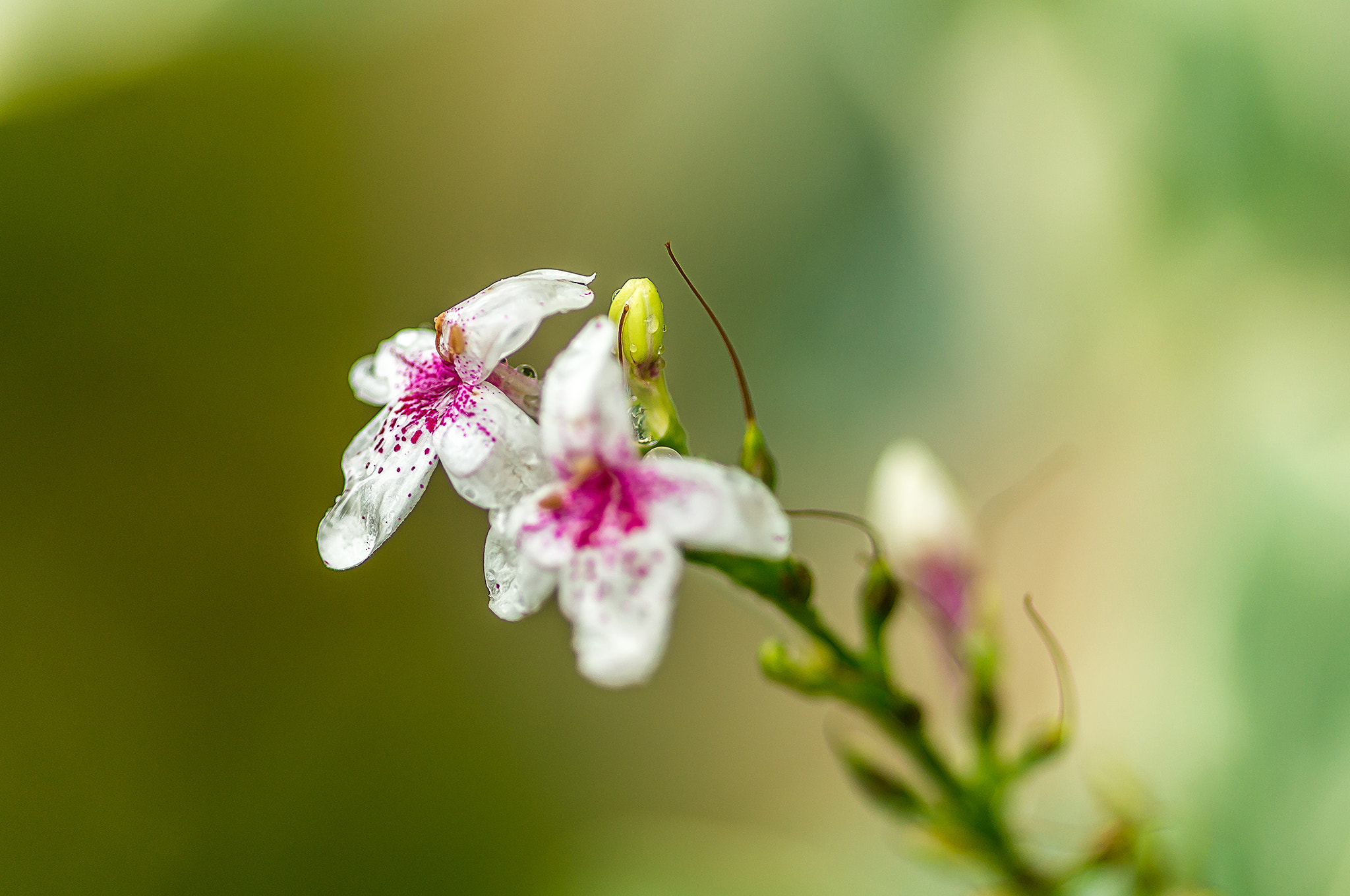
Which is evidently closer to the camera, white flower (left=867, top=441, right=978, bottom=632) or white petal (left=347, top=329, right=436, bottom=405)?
white petal (left=347, top=329, right=436, bottom=405)

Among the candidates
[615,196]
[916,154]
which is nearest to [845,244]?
[916,154]

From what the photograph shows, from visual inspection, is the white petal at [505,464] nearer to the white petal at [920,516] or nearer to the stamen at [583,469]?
the stamen at [583,469]

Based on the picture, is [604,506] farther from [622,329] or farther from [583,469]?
[622,329]

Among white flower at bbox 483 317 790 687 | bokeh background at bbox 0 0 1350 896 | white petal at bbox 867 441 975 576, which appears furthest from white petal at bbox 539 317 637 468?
bokeh background at bbox 0 0 1350 896

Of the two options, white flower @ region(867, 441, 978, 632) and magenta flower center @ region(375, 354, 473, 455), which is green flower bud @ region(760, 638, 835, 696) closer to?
magenta flower center @ region(375, 354, 473, 455)

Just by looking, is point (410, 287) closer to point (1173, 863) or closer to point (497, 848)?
point (497, 848)

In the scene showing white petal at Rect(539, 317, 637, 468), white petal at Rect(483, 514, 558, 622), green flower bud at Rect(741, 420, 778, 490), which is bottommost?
white petal at Rect(483, 514, 558, 622)

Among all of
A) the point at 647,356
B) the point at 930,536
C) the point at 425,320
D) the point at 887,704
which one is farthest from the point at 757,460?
the point at 425,320
